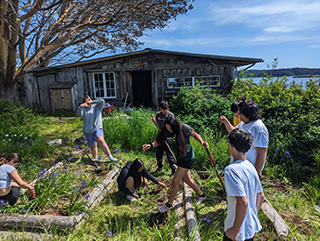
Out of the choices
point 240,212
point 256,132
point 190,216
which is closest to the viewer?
point 240,212

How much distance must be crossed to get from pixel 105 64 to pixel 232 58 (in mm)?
7489

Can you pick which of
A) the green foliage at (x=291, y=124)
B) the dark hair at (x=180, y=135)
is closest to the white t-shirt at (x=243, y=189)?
the dark hair at (x=180, y=135)

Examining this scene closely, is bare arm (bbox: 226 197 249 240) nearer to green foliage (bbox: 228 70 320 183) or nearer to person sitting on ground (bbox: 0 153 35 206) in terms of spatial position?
person sitting on ground (bbox: 0 153 35 206)

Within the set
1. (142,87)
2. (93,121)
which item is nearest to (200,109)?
(93,121)

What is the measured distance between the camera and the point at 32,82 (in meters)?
13.0

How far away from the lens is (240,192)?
188 centimetres

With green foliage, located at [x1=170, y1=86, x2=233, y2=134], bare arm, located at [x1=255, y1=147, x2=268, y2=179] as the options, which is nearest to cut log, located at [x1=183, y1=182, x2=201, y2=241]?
bare arm, located at [x1=255, y1=147, x2=268, y2=179]

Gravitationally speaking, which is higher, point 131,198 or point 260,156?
point 260,156

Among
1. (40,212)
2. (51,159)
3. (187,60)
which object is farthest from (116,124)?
(187,60)

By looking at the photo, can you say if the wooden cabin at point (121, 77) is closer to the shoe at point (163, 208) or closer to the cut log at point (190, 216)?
the cut log at point (190, 216)

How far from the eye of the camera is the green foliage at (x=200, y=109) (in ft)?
23.0

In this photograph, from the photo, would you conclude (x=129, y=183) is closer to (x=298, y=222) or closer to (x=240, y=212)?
(x=240, y=212)

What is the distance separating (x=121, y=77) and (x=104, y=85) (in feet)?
4.30

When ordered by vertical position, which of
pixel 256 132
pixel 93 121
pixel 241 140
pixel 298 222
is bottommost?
pixel 298 222
